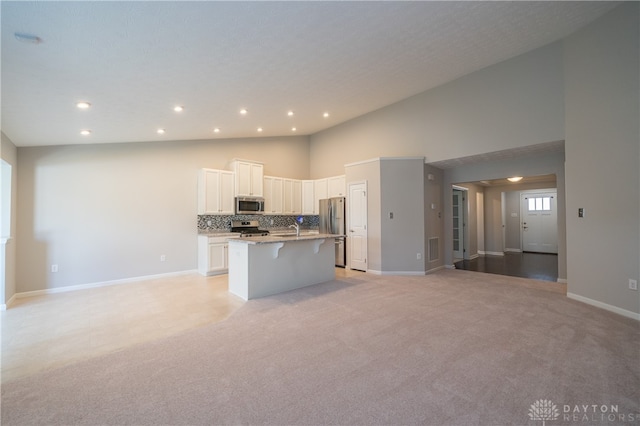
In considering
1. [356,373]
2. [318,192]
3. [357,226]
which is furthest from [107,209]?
[356,373]

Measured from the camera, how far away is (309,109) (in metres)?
5.71

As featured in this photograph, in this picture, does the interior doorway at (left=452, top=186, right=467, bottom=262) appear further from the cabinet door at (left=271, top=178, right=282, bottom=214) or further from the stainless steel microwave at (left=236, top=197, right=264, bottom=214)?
the stainless steel microwave at (left=236, top=197, right=264, bottom=214)

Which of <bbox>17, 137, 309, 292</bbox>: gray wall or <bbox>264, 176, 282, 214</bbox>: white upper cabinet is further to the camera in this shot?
<bbox>264, 176, 282, 214</bbox>: white upper cabinet

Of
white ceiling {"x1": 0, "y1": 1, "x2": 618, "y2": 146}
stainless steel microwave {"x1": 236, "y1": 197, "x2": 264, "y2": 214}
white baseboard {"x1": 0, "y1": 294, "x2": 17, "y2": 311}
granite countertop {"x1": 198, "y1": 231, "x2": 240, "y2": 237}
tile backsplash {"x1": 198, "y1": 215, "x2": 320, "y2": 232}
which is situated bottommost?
white baseboard {"x1": 0, "y1": 294, "x2": 17, "y2": 311}

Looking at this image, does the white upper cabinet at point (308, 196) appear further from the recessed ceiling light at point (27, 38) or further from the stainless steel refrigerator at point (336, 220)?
the recessed ceiling light at point (27, 38)

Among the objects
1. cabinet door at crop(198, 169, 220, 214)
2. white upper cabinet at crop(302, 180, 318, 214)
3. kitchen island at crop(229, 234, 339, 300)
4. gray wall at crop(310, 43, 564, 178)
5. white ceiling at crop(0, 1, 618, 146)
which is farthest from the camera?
white upper cabinet at crop(302, 180, 318, 214)

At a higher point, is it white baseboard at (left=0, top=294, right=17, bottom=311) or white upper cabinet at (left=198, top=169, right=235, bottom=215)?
white upper cabinet at (left=198, top=169, right=235, bottom=215)

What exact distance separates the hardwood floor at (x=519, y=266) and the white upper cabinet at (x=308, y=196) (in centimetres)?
407

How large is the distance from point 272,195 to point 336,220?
5.98 feet

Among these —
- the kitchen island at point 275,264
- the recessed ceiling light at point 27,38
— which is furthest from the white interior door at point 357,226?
the recessed ceiling light at point 27,38

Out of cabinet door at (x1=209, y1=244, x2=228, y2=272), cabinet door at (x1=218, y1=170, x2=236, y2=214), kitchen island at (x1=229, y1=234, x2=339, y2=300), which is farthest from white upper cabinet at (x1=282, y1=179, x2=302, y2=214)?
kitchen island at (x1=229, y1=234, x2=339, y2=300)

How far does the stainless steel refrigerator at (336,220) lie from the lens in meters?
6.69

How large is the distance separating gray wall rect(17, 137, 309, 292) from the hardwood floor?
6627 mm

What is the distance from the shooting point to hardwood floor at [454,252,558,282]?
581cm
